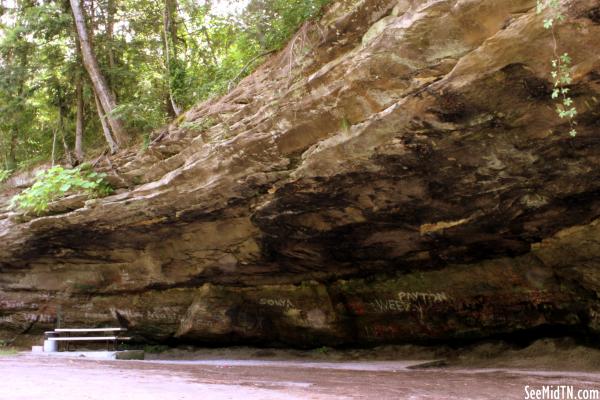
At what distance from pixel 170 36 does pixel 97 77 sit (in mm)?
→ 2147

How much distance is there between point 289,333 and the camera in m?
12.2

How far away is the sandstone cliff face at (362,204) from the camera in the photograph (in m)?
6.23

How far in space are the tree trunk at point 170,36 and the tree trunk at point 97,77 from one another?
4.89 ft

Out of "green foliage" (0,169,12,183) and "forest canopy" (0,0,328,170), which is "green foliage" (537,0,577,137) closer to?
"forest canopy" (0,0,328,170)

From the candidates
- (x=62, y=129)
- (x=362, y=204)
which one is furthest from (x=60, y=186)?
(x=362, y=204)

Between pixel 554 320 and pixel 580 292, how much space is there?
80cm

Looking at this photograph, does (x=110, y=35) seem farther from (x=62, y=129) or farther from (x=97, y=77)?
(x=62, y=129)

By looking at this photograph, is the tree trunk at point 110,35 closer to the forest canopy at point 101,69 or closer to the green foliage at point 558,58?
the forest canopy at point 101,69

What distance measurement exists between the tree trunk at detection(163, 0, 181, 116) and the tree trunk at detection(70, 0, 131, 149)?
149 cm

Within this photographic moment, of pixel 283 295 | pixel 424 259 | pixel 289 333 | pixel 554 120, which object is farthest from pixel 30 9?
pixel 554 120

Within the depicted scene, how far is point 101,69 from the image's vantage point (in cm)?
1305

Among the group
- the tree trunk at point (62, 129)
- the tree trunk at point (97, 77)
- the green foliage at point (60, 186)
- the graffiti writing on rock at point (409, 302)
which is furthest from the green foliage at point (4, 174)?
the graffiti writing on rock at point (409, 302)

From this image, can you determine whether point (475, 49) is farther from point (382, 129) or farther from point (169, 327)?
point (169, 327)

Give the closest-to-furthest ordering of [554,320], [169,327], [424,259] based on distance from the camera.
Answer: [554,320] < [424,259] < [169,327]
